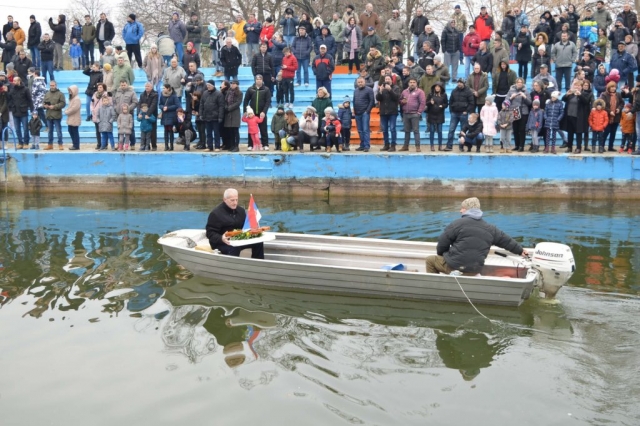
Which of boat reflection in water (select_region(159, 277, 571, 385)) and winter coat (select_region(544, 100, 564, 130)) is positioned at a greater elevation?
winter coat (select_region(544, 100, 564, 130))

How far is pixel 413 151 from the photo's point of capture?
2025 centimetres

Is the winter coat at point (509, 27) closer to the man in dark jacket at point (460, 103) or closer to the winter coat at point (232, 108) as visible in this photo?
the man in dark jacket at point (460, 103)

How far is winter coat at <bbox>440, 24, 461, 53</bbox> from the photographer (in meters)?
22.4

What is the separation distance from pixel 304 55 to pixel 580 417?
56.6ft

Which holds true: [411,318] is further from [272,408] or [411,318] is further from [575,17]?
[575,17]

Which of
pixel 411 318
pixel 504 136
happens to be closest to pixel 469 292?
pixel 411 318

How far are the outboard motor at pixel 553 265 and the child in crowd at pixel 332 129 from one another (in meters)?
10.00

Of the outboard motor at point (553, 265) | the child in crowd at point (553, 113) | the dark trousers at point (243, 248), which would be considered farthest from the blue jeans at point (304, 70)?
the outboard motor at point (553, 265)

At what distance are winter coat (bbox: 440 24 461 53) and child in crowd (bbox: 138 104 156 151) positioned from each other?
8.70 m

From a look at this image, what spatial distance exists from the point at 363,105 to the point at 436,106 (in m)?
1.89

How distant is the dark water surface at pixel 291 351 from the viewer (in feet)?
25.5

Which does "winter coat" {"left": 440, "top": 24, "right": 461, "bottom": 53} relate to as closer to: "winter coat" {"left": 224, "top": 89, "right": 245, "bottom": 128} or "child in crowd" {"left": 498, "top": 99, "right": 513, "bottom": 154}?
"child in crowd" {"left": 498, "top": 99, "right": 513, "bottom": 154}

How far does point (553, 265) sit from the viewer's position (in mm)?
10195

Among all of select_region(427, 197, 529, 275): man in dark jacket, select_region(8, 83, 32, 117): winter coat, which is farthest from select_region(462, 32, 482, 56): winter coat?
select_region(427, 197, 529, 275): man in dark jacket
